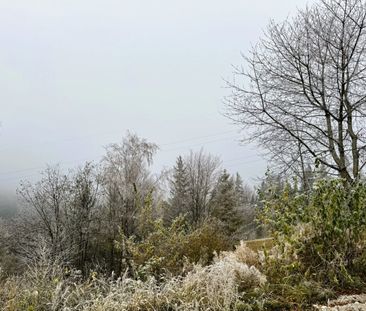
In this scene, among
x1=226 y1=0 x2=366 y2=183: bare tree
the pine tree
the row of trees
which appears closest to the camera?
x1=226 y1=0 x2=366 y2=183: bare tree

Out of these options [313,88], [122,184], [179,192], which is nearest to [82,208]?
[122,184]

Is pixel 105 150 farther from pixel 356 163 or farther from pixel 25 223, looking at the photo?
pixel 356 163

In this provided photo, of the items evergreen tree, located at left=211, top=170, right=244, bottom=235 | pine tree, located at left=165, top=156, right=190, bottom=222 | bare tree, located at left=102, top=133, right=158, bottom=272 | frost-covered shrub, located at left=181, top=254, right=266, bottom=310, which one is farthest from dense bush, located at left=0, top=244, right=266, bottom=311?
pine tree, located at left=165, top=156, right=190, bottom=222

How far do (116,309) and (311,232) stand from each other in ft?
7.51

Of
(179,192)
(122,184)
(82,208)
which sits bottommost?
(82,208)

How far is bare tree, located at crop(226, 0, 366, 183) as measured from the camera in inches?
308

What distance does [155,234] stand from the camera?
10.5 meters

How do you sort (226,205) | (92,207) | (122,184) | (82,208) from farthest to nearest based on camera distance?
(226,205) → (122,184) → (92,207) → (82,208)

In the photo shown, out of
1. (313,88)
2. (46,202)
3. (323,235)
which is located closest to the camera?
(323,235)

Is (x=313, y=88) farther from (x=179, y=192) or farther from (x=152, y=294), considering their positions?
(x=179, y=192)

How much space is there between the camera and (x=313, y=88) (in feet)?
26.9

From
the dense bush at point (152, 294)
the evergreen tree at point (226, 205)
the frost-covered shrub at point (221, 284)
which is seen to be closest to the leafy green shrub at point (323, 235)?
the frost-covered shrub at point (221, 284)

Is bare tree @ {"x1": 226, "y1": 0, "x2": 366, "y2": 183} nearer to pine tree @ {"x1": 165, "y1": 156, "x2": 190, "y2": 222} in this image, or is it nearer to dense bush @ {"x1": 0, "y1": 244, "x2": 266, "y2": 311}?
dense bush @ {"x1": 0, "y1": 244, "x2": 266, "y2": 311}

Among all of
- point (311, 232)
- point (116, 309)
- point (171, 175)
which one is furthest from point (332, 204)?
point (171, 175)
